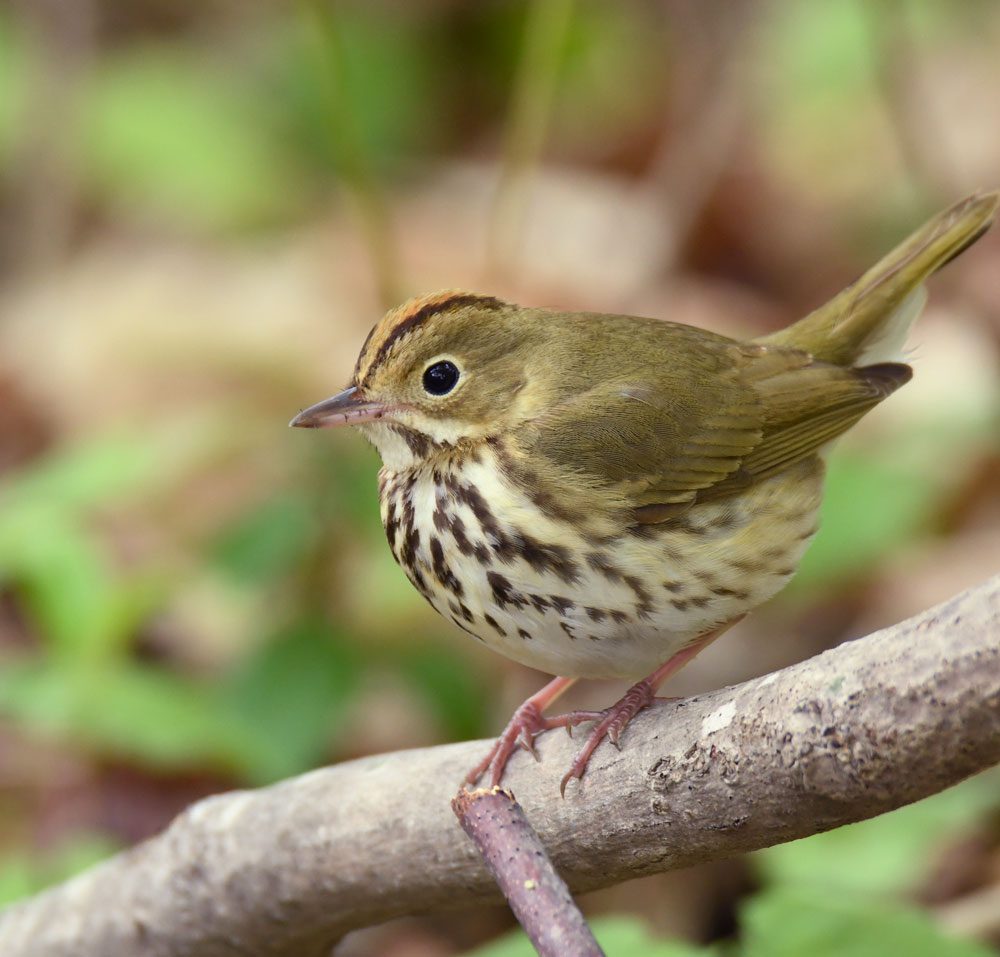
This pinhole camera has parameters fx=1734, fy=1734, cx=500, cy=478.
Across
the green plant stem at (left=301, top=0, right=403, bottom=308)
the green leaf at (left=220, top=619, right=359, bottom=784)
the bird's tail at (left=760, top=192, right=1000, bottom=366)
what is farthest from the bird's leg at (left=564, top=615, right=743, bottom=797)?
the green plant stem at (left=301, top=0, right=403, bottom=308)

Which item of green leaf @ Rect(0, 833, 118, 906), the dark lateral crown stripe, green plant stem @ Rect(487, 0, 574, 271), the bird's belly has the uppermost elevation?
green plant stem @ Rect(487, 0, 574, 271)

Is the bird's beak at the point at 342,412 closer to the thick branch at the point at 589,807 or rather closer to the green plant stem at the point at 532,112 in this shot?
the thick branch at the point at 589,807

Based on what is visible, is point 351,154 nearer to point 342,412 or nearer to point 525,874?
point 342,412

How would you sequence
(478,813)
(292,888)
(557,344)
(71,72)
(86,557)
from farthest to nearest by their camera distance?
(71,72)
(86,557)
(557,344)
(292,888)
(478,813)

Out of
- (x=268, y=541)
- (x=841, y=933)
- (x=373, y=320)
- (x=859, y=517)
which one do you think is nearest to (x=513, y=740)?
(x=841, y=933)

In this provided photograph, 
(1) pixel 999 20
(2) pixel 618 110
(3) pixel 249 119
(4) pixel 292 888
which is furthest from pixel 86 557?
(1) pixel 999 20

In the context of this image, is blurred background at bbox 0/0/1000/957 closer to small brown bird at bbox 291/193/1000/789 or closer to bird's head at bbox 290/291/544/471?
small brown bird at bbox 291/193/1000/789

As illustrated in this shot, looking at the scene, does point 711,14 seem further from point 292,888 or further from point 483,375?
point 292,888
